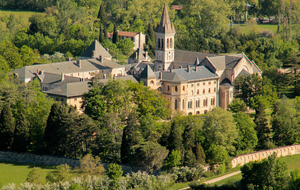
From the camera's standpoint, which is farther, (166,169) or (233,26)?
(233,26)

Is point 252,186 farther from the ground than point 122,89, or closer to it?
closer to it

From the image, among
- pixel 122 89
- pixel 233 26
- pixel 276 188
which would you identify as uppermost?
pixel 233 26

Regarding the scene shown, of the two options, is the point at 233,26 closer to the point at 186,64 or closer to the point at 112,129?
the point at 186,64

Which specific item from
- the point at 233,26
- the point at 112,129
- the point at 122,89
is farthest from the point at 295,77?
the point at 233,26

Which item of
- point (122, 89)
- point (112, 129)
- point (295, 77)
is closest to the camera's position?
point (112, 129)

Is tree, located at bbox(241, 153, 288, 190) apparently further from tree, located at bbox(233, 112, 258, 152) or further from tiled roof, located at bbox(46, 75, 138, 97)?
tiled roof, located at bbox(46, 75, 138, 97)
